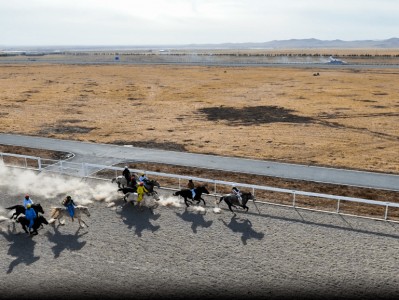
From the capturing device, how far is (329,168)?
19.8 m

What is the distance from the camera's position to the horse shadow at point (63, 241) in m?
11.9

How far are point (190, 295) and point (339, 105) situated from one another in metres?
33.8

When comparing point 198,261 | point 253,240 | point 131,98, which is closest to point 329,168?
point 253,240

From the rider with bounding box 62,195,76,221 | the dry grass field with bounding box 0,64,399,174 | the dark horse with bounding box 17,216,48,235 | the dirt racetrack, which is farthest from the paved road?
the dark horse with bounding box 17,216,48,235

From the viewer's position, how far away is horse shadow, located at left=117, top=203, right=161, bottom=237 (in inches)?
518

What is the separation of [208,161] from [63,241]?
10.5 metres

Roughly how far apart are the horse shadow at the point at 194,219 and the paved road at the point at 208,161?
20.0 feet

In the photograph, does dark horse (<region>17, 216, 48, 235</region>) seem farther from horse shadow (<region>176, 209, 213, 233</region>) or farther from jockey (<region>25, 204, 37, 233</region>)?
horse shadow (<region>176, 209, 213, 233</region>)

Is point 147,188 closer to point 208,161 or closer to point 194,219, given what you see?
point 194,219

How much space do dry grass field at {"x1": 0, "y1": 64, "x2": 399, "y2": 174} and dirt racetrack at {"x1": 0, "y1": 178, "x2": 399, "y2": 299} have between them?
898cm

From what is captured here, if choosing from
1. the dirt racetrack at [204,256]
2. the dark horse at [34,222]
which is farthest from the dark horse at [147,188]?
the dark horse at [34,222]

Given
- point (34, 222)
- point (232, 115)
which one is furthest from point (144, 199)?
point (232, 115)

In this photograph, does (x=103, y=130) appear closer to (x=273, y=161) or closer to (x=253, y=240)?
(x=273, y=161)

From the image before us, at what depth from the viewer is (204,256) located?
1134 cm
